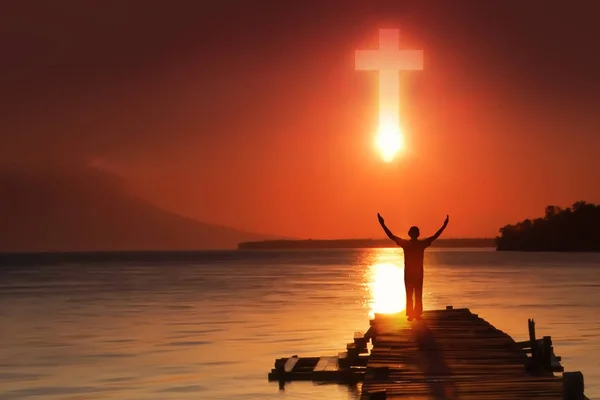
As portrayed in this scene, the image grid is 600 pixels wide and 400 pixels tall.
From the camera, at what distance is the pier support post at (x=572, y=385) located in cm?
1450

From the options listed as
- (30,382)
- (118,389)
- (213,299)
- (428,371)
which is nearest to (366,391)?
(428,371)

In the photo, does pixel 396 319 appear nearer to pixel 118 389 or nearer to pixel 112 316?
pixel 118 389

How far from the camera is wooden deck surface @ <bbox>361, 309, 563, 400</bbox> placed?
62.7 feet

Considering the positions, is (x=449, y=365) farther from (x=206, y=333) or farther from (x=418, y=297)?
(x=206, y=333)

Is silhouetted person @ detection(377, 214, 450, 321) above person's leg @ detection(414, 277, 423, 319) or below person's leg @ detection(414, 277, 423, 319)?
above

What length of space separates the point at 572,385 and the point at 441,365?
821 centimetres

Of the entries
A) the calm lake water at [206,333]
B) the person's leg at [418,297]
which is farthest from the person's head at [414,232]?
the calm lake water at [206,333]

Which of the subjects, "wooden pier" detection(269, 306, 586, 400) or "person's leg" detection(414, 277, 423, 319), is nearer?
"wooden pier" detection(269, 306, 586, 400)

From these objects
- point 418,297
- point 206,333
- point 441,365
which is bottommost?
point 441,365

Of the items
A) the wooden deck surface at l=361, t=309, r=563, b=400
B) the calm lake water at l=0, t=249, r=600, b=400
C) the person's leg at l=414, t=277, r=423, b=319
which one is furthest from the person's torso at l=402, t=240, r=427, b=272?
the calm lake water at l=0, t=249, r=600, b=400

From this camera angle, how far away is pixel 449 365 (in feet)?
74.7

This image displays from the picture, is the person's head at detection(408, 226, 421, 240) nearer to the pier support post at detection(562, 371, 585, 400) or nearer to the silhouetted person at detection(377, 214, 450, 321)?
the silhouetted person at detection(377, 214, 450, 321)

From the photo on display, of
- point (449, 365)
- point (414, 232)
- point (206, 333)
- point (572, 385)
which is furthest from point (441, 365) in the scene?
point (206, 333)

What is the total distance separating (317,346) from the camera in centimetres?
4381
